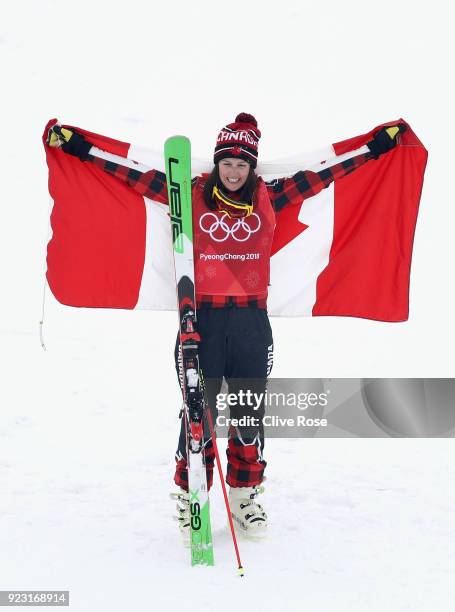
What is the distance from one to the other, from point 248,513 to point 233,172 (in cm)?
185

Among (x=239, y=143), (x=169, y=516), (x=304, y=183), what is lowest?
(x=169, y=516)

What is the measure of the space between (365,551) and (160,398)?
9.14 ft

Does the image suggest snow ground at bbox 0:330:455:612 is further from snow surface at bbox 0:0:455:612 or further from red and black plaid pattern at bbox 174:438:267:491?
red and black plaid pattern at bbox 174:438:267:491

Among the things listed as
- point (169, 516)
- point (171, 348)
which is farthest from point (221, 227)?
point (171, 348)

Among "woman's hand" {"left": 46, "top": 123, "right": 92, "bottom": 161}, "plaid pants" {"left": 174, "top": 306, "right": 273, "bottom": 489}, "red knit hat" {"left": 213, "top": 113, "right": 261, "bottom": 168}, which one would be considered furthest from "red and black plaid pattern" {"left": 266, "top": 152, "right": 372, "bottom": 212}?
"woman's hand" {"left": 46, "top": 123, "right": 92, "bottom": 161}

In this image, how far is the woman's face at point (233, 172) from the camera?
3.55 m

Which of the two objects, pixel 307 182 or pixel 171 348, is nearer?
pixel 307 182

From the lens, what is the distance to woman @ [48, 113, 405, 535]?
3.57 m

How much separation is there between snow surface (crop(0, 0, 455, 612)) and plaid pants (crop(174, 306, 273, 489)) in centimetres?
44

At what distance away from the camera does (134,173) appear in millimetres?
3818

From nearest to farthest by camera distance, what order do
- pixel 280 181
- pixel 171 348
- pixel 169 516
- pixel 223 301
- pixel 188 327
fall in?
pixel 188 327
pixel 223 301
pixel 280 181
pixel 169 516
pixel 171 348

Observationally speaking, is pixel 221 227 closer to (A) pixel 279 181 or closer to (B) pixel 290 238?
(A) pixel 279 181

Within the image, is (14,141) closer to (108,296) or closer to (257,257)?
(108,296)

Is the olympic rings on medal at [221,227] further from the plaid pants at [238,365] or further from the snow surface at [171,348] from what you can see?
the snow surface at [171,348]
